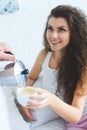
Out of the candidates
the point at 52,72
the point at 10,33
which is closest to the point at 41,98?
the point at 52,72

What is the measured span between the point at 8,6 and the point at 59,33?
51 centimetres

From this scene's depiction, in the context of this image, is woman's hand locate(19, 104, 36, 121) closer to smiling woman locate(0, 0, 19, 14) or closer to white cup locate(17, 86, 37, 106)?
white cup locate(17, 86, 37, 106)

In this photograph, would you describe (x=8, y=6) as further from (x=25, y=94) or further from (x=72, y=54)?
(x=25, y=94)

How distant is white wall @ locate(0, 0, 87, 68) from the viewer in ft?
4.92

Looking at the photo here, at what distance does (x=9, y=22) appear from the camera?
4.92 ft

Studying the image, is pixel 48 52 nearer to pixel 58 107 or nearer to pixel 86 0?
pixel 58 107

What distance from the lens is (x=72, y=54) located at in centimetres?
111

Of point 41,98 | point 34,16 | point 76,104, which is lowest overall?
point 76,104

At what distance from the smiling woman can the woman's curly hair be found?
0.43 meters

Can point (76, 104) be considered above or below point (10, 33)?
below

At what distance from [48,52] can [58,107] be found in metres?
0.40

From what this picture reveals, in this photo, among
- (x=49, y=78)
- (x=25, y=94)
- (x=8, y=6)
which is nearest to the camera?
(x=25, y=94)

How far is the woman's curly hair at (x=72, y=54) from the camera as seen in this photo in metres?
1.08

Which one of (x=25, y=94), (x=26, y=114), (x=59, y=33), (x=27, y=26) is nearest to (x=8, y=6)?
(x=27, y=26)
